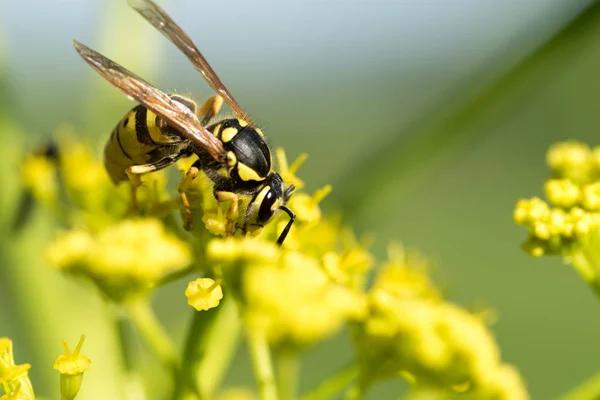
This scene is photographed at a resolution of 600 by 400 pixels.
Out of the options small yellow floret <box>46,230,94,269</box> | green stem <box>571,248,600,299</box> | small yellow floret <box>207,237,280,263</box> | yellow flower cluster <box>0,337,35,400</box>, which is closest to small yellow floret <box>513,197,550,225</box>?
green stem <box>571,248,600,299</box>

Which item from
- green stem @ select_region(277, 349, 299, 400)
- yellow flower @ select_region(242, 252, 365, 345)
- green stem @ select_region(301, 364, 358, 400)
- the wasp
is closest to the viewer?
yellow flower @ select_region(242, 252, 365, 345)

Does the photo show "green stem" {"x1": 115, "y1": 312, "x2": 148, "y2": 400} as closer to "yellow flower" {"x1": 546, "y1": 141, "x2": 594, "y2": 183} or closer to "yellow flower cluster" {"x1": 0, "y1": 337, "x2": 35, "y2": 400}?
"yellow flower cluster" {"x1": 0, "y1": 337, "x2": 35, "y2": 400}

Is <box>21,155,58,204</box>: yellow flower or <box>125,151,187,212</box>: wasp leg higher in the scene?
<box>125,151,187,212</box>: wasp leg

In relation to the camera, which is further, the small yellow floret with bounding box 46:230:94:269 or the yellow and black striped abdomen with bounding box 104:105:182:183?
the yellow and black striped abdomen with bounding box 104:105:182:183

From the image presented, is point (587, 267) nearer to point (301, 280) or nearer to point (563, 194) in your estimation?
point (563, 194)

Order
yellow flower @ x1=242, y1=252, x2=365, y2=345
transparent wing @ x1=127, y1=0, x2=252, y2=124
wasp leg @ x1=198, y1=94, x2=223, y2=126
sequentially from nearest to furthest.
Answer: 1. yellow flower @ x1=242, y1=252, x2=365, y2=345
2. transparent wing @ x1=127, y1=0, x2=252, y2=124
3. wasp leg @ x1=198, y1=94, x2=223, y2=126

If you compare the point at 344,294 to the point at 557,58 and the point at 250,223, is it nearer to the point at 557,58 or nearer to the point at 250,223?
the point at 250,223

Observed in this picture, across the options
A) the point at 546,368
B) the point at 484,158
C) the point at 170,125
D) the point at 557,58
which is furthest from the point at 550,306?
the point at 170,125

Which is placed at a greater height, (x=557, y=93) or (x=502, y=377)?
(x=557, y=93)
